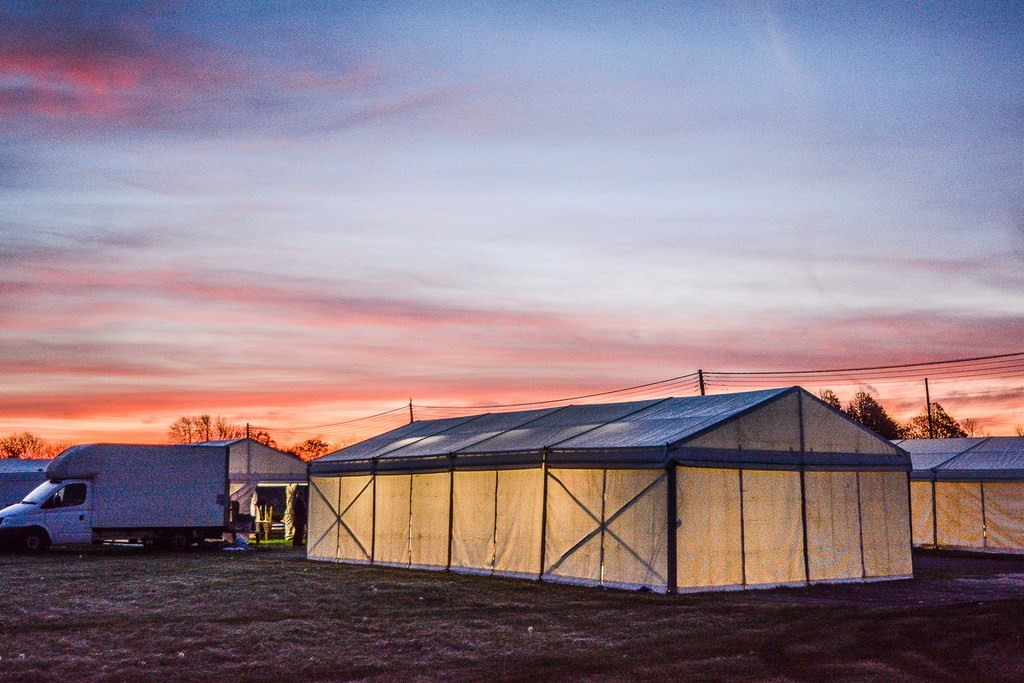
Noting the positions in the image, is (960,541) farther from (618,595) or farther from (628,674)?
(628,674)

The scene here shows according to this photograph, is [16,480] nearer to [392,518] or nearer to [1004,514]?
[392,518]

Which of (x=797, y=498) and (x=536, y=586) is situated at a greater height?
(x=797, y=498)

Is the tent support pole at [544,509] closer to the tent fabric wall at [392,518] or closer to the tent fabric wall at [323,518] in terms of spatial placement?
the tent fabric wall at [392,518]

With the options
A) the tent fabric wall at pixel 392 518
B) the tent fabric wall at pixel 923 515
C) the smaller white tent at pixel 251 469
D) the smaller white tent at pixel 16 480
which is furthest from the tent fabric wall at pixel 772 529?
the smaller white tent at pixel 251 469

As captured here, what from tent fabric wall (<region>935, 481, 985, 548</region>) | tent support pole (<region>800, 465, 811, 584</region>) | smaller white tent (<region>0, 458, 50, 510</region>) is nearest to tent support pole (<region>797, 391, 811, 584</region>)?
tent support pole (<region>800, 465, 811, 584</region>)

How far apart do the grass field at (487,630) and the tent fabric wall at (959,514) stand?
458 inches

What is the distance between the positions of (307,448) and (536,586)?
103 metres

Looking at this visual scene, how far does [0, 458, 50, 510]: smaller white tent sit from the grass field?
2424cm

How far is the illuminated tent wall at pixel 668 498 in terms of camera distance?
20438 mm

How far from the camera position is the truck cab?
32.6 m

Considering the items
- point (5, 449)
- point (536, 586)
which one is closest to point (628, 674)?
point (536, 586)

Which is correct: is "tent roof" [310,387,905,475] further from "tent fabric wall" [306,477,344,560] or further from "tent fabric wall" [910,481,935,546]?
"tent fabric wall" [910,481,935,546]

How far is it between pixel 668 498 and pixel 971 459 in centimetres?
1937

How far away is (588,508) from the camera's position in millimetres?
21719
